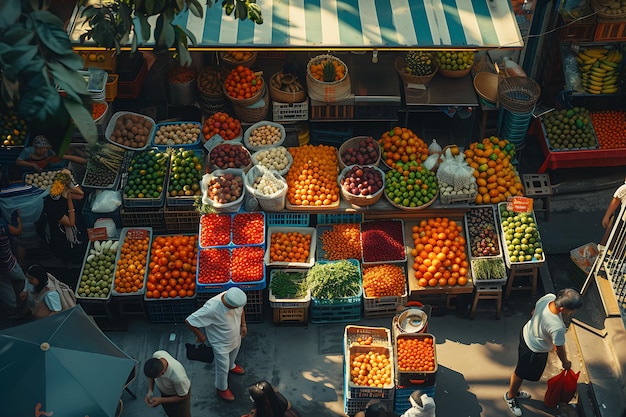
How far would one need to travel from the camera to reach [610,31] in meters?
10.4

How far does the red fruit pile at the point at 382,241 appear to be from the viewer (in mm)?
9312

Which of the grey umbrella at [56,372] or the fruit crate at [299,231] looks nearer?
the grey umbrella at [56,372]

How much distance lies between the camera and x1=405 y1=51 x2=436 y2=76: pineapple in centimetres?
1054

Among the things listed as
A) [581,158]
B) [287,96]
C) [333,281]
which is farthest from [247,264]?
[581,158]

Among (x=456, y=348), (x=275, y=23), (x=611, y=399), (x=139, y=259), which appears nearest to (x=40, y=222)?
(x=139, y=259)

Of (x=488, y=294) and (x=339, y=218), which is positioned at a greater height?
(x=339, y=218)

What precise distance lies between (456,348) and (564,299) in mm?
2173

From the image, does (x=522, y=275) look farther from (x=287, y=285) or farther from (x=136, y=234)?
(x=136, y=234)

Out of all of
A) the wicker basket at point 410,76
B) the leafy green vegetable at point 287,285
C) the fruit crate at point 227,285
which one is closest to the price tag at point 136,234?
the fruit crate at point 227,285

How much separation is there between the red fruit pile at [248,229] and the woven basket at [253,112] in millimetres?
1713

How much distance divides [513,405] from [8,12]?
6.68 meters

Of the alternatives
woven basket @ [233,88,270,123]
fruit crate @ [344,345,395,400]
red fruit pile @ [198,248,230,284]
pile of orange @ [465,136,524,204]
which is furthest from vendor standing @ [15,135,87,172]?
pile of orange @ [465,136,524,204]

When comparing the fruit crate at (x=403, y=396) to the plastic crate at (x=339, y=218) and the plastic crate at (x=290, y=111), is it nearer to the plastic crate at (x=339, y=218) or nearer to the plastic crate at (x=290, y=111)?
the plastic crate at (x=339, y=218)

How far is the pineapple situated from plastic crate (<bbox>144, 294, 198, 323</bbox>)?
15.1 ft
